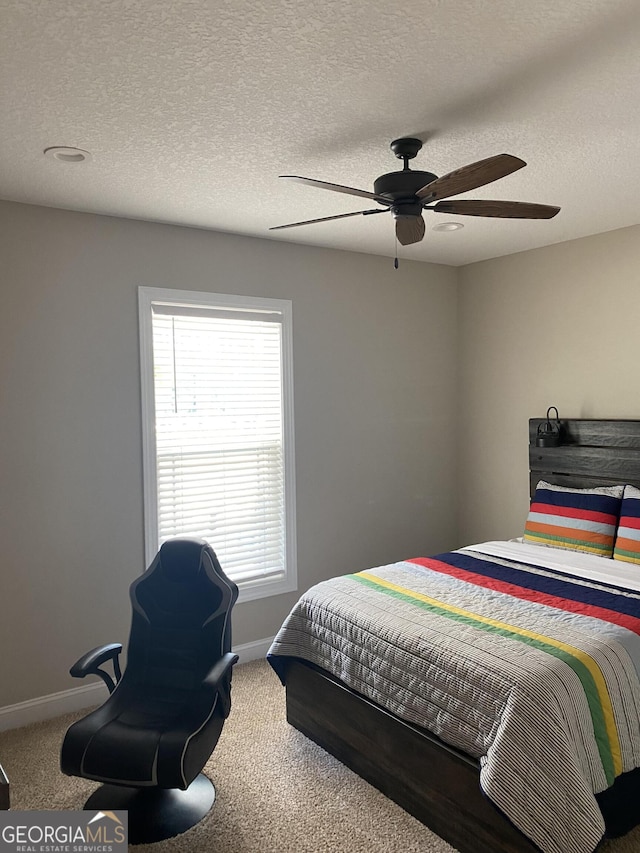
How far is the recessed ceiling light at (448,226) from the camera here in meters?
3.79

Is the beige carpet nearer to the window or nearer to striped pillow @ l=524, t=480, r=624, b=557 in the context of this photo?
the window

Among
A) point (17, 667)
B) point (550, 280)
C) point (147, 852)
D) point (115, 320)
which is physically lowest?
point (147, 852)

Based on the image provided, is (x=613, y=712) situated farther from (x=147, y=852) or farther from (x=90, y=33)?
(x=90, y=33)

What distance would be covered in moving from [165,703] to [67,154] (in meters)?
2.34

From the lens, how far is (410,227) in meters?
2.54

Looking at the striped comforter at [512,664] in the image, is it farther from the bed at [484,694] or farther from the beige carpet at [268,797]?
the beige carpet at [268,797]

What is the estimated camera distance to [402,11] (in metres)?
1.69

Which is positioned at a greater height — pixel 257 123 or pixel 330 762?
pixel 257 123

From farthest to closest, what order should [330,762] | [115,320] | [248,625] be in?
[248,625]
[115,320]
[330,762]

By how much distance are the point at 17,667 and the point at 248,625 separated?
138cm

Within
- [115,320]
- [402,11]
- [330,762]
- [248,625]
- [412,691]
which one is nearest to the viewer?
[402,11]

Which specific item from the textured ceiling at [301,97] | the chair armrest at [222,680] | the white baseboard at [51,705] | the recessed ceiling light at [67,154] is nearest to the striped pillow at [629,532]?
the textured ceiling at [301,97]

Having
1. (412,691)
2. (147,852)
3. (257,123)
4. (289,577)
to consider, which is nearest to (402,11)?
(257,123)

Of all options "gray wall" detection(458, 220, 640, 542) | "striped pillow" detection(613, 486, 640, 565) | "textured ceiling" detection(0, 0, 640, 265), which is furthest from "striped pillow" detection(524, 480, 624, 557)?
"textured ceiling" detection(0, 0, 640, 265)
